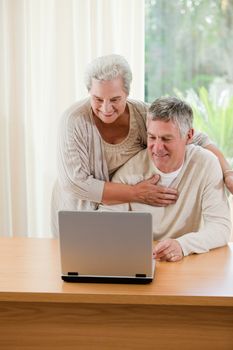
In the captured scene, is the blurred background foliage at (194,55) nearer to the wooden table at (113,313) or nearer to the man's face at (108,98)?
the man's face at (108,98)

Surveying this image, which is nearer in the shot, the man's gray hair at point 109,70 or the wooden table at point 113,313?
the wooden table at point 113,313

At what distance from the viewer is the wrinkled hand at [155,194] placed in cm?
221

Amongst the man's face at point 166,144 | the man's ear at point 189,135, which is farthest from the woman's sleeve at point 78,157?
the man's ear at point 189,135

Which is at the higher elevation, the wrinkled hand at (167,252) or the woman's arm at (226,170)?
the woman's arm at (226,170)

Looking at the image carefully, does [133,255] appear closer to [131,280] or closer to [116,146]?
[131,280]

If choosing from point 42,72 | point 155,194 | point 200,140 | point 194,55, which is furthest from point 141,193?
point 194,55

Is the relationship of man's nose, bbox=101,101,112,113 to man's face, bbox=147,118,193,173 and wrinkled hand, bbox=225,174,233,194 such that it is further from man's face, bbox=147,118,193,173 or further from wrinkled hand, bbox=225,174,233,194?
wrinkled hand, bbox=225,174,233,194

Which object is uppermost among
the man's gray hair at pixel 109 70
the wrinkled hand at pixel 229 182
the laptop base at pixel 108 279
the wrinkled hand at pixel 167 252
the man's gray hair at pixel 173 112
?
the man's gray hair at pixel 109 70


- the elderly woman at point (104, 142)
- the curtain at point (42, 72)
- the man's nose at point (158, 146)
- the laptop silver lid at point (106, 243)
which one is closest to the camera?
the laptop silver lid at point (106, 243)

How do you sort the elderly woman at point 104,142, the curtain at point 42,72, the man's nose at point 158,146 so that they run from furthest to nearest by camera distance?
the curtain at point 42,72, the elderly woman at point 104,142, the man's nose at point 158,146

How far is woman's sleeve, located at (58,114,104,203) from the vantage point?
2.34m

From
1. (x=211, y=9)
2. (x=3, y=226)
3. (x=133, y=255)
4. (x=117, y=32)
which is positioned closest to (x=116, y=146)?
(x=133, y=255)

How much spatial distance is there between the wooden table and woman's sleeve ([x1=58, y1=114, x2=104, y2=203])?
0.48m

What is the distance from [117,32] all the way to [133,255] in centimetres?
201
